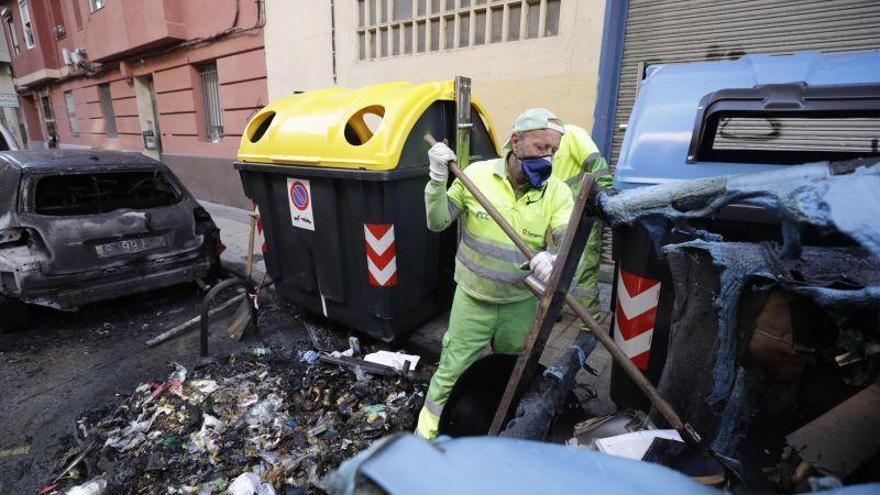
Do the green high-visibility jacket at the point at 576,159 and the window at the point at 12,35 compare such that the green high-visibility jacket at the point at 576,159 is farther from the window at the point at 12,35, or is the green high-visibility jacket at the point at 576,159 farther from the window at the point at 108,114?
the window at the point at 12,35

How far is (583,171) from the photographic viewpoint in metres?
3.16

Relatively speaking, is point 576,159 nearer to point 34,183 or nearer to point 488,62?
point 488,62

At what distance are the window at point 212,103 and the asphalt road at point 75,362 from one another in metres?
5.66

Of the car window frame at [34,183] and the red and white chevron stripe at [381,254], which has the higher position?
the car window frame at [34,183]

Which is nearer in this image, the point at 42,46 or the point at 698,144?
the point at 698,144

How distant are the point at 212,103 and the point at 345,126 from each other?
300 inches

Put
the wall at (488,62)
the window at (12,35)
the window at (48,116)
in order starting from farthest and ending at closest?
the window at (12,35)
the window at (48,116)
the wall at (488,62)

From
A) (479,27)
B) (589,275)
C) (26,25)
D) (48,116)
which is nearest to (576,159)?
(589,275)

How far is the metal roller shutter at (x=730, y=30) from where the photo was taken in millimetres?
3393

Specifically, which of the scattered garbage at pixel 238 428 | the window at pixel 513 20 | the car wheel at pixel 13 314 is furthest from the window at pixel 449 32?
the car wheel at pixel 13 314

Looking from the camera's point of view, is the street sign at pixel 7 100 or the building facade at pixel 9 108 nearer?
the street sign at pixel 7 100

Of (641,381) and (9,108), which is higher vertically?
(9,108)

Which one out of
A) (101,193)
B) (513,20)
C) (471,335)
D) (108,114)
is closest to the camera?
(471,335)

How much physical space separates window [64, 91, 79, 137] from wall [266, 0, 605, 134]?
1200 centimetres
